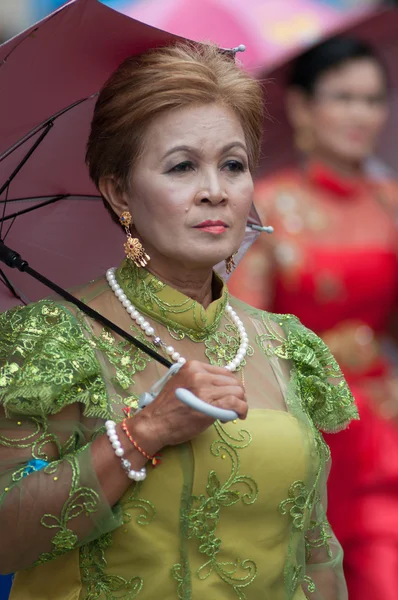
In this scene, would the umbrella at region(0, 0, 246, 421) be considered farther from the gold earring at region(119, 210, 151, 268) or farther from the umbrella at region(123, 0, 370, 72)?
the umbrella at region(123, 0, 370, 72)

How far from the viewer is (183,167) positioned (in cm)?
283

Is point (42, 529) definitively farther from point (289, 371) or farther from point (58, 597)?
point (289, 371)

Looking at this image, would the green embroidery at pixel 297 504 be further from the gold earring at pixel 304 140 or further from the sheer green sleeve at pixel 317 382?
the gold earring at pixel 304 140

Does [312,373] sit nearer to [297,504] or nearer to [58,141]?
[297,504]

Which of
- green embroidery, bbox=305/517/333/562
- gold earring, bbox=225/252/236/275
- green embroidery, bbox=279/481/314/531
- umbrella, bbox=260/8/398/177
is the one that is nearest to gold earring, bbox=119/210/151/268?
gold earring, bbox=225/252/236/275

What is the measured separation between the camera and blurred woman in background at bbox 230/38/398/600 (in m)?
4.77

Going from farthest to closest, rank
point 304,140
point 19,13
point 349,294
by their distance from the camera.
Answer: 1. point 19,13
2. point 304,140
3. point 349,294

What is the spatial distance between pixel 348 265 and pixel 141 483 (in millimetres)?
2646

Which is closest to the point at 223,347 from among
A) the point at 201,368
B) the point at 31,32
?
the point at 201,368

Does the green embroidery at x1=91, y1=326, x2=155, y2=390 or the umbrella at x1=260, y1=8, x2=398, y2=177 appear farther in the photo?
the umbrella at x1=260, y1=8, x2=398, y2=177

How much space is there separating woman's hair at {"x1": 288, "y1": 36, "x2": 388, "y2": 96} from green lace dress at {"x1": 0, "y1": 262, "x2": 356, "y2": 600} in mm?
2685

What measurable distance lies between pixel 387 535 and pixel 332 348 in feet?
2.75

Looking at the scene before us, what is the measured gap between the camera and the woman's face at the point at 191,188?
2.80 metres

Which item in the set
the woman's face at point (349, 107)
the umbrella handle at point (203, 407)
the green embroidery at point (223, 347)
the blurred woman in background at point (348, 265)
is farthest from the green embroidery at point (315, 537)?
the woman's face at point (349, 107)
